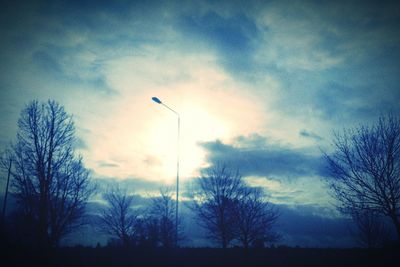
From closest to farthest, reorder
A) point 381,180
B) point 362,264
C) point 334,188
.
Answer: point 362,264 < point 381,180 < point 334,188

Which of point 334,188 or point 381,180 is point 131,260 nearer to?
point 334,188

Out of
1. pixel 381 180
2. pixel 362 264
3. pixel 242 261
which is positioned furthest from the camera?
pixel 381 180

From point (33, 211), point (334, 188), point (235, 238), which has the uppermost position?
point (334, 188)

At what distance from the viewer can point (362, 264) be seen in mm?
9055

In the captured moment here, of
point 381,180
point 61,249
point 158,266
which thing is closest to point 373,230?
point 381,180

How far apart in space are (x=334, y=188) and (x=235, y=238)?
13.1m

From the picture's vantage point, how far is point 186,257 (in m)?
9.95

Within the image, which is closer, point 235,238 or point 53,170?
point 53,170

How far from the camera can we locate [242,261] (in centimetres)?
966

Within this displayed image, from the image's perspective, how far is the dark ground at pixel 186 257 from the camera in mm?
9383

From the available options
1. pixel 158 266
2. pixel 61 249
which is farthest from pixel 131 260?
pixel 61 249

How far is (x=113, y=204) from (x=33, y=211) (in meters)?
17.9

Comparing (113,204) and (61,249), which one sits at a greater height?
(113,204)

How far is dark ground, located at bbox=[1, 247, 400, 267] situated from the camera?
9383 mm
